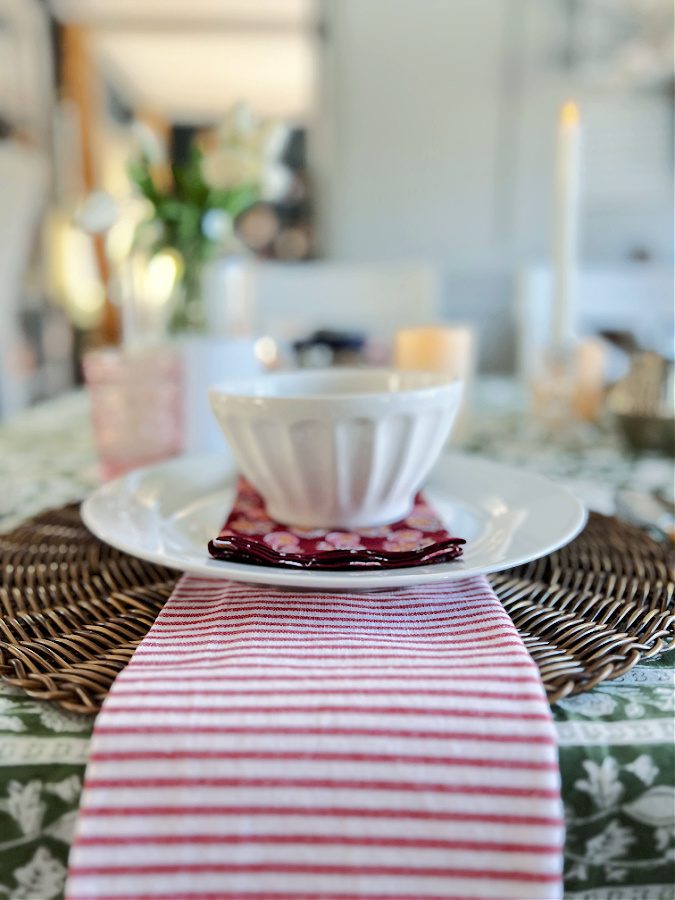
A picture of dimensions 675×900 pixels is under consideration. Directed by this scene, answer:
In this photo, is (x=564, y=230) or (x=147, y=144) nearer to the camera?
(x=147, y=144)

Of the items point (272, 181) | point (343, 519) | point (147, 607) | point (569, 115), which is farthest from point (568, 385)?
point (147, 607)

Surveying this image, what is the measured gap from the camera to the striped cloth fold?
0.21 meters

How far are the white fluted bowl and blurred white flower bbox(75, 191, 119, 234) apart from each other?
0.92ft

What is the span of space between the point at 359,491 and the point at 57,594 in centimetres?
17

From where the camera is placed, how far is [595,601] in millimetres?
337

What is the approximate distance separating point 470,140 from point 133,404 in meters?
2.05

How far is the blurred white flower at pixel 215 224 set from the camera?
704 millimetres

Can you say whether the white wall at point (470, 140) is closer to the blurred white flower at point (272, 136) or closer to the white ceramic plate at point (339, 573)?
the blurred white flower at point (272, 136)

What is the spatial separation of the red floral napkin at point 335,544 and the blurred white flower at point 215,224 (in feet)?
1.24

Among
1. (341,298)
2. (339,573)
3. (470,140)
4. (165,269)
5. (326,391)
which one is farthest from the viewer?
(470,140)

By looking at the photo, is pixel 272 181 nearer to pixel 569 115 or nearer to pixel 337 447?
pixel 569 115

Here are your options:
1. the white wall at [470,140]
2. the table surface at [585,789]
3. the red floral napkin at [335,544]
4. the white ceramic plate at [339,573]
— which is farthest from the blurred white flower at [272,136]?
the white wall at [470,140]

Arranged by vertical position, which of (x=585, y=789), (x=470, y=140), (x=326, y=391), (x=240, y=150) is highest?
(x=470, y=140)

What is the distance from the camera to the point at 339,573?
13.2 inches
